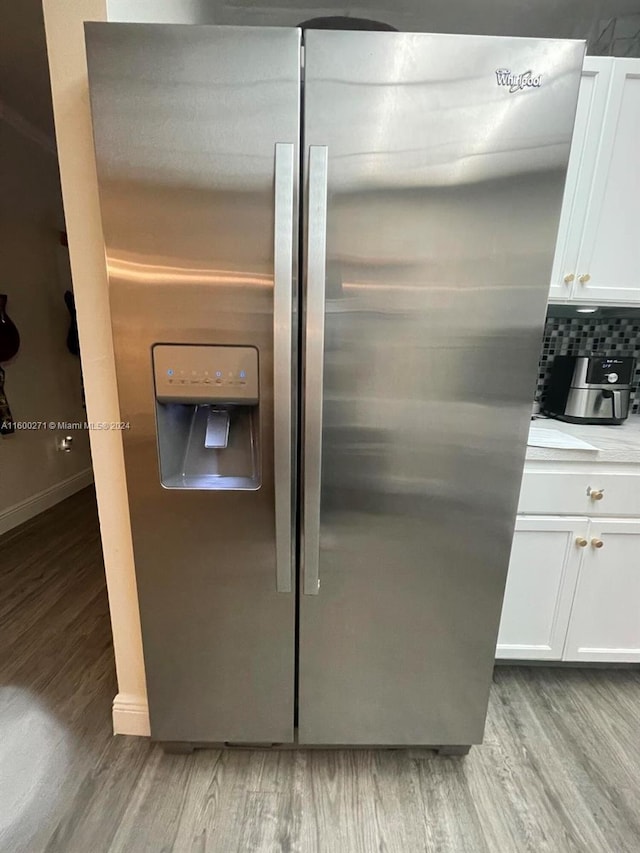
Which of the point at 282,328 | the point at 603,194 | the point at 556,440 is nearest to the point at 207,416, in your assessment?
the point at 282,328

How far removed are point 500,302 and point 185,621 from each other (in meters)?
1.19

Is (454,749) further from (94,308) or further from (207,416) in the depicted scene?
(94,308)

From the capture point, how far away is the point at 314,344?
0.93 meters

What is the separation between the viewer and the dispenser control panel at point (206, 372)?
0.96 metres

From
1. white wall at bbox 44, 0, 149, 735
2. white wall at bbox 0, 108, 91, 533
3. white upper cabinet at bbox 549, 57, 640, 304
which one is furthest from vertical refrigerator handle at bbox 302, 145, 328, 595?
white wall at bbox 0, 108, 91, 533

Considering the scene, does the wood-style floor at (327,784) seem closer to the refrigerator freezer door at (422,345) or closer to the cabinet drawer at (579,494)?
the refrigerator freezer door at (422,345)

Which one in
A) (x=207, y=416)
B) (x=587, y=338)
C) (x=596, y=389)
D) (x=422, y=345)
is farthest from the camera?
(x=587, y=338)

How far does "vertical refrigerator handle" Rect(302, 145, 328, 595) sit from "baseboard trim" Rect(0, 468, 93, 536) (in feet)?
8.61

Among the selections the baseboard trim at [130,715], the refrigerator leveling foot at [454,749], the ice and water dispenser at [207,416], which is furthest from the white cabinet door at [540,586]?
the baseboard trim at [130,715]

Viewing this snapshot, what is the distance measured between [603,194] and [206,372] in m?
1.49

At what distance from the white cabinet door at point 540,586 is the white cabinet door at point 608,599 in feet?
0.13

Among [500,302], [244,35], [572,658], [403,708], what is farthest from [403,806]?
[244,35]

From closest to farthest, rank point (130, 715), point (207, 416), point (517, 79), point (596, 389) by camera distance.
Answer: point (517, 79) → point (207, 416) → point (130, 715) → point (596, 389)

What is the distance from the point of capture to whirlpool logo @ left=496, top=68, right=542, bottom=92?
2.89ft
